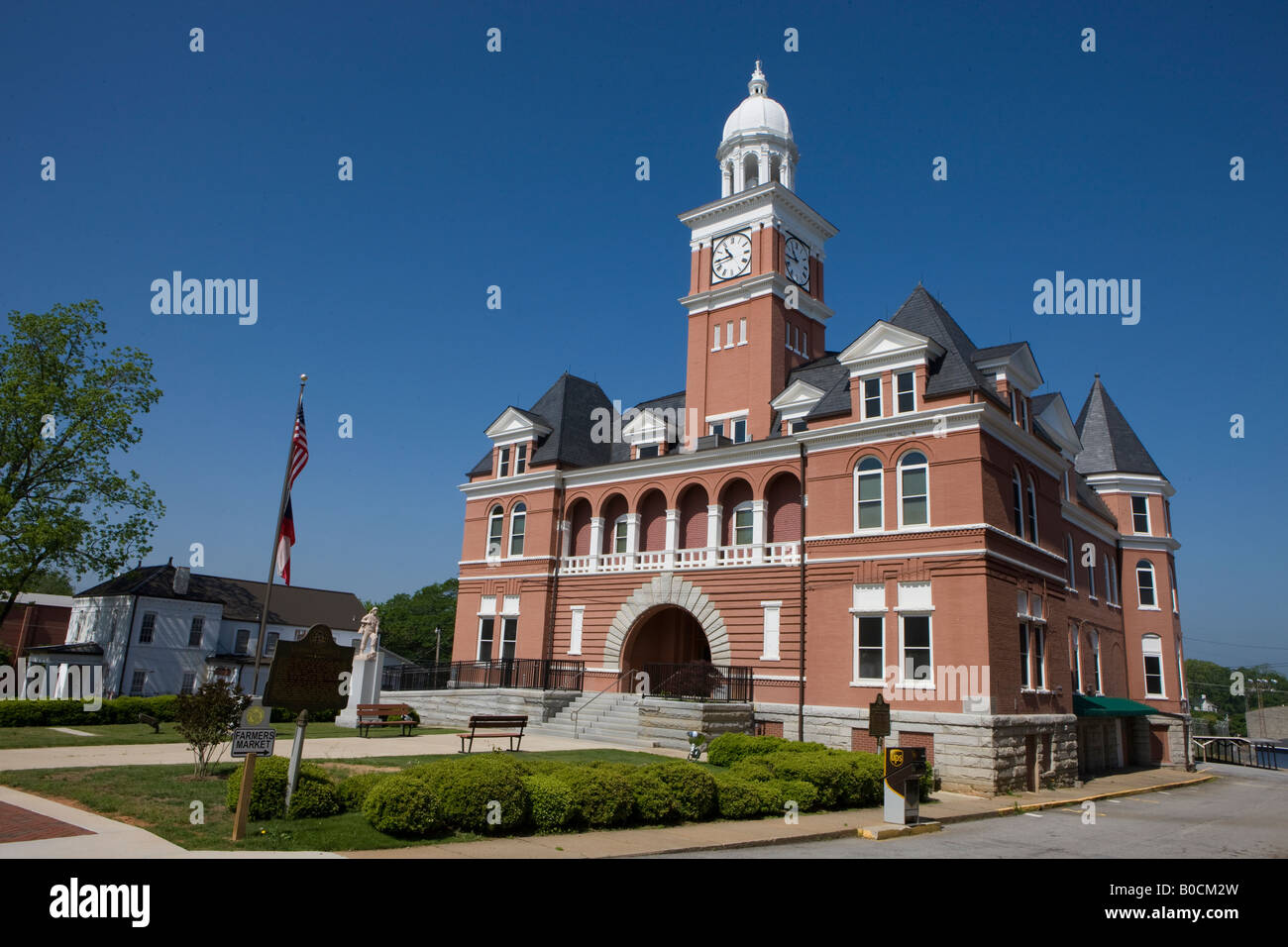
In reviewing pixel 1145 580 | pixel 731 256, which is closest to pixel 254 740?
pixel 731 256

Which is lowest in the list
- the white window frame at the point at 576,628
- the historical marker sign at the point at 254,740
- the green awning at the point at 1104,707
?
the green awning at the point at 1104,707

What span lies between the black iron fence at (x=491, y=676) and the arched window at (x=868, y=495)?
13313 millimetres

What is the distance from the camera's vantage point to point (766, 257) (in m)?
35.3

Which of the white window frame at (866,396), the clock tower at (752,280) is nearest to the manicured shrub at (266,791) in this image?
the white window frame at (866,396)

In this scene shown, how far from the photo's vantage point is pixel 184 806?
12398 millimetres

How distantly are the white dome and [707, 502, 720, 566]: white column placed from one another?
1864 centimetres

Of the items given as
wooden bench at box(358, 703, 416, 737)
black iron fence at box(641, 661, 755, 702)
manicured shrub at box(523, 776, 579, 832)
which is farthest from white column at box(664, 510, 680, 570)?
manicured shrub at box(523, 776, 579, 832)

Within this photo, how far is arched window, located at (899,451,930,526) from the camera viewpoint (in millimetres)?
25516

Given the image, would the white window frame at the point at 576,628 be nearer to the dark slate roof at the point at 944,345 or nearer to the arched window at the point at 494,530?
the arched window at the point at 494,530

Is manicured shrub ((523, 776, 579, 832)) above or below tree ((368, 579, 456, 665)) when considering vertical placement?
below

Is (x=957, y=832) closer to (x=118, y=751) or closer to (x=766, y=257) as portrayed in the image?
(x=118, y=751)

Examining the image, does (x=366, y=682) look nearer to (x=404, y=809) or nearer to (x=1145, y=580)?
(x=404, y=809)

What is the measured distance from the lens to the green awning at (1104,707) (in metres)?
31.3

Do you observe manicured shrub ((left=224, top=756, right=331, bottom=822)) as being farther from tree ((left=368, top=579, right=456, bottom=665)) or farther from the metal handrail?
tree ((left=368, top=579, right=456, bottom=665))
